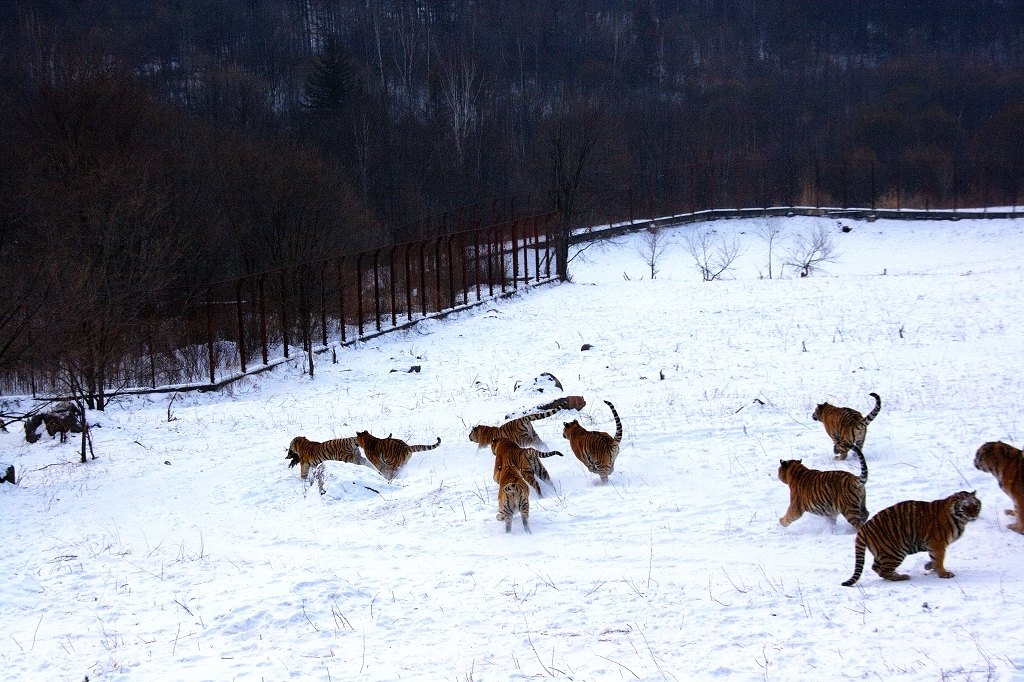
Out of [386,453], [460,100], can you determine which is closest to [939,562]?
[386,453]

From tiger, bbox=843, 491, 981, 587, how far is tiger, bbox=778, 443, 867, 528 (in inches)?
30.6

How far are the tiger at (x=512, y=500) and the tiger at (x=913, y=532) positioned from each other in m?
3.07

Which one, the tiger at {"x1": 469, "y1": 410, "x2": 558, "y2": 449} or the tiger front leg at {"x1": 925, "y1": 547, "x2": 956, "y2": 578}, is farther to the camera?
the tiger at {"x1": 469, "y1": 410, "x2": 558, "y2": 449}

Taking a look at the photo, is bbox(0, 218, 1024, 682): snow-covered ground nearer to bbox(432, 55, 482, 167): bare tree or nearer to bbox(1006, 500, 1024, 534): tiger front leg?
bbox(1006, 500, 1024, 534): tiger front leg

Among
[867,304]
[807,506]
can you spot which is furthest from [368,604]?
[867,304]

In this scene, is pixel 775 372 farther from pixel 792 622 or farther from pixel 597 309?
pixel 597 309

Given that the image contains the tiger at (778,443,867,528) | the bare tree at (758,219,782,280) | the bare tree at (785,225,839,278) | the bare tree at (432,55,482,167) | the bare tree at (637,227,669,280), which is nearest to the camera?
the tiger at (778,443,867,528)

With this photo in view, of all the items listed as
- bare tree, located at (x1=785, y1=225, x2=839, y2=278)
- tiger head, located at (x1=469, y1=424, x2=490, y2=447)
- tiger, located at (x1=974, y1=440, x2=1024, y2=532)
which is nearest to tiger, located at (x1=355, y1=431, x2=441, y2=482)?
tiger head, located at (x1=469, y1=424, x2=490, y2=447)

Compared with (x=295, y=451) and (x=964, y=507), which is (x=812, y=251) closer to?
(x=295, y=451)

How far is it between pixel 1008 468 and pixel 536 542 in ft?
13.1

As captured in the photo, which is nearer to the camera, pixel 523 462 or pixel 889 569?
pixel 889 569

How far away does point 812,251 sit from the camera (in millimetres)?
41938

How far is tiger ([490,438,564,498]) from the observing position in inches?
397

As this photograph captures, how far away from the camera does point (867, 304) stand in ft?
83.9
